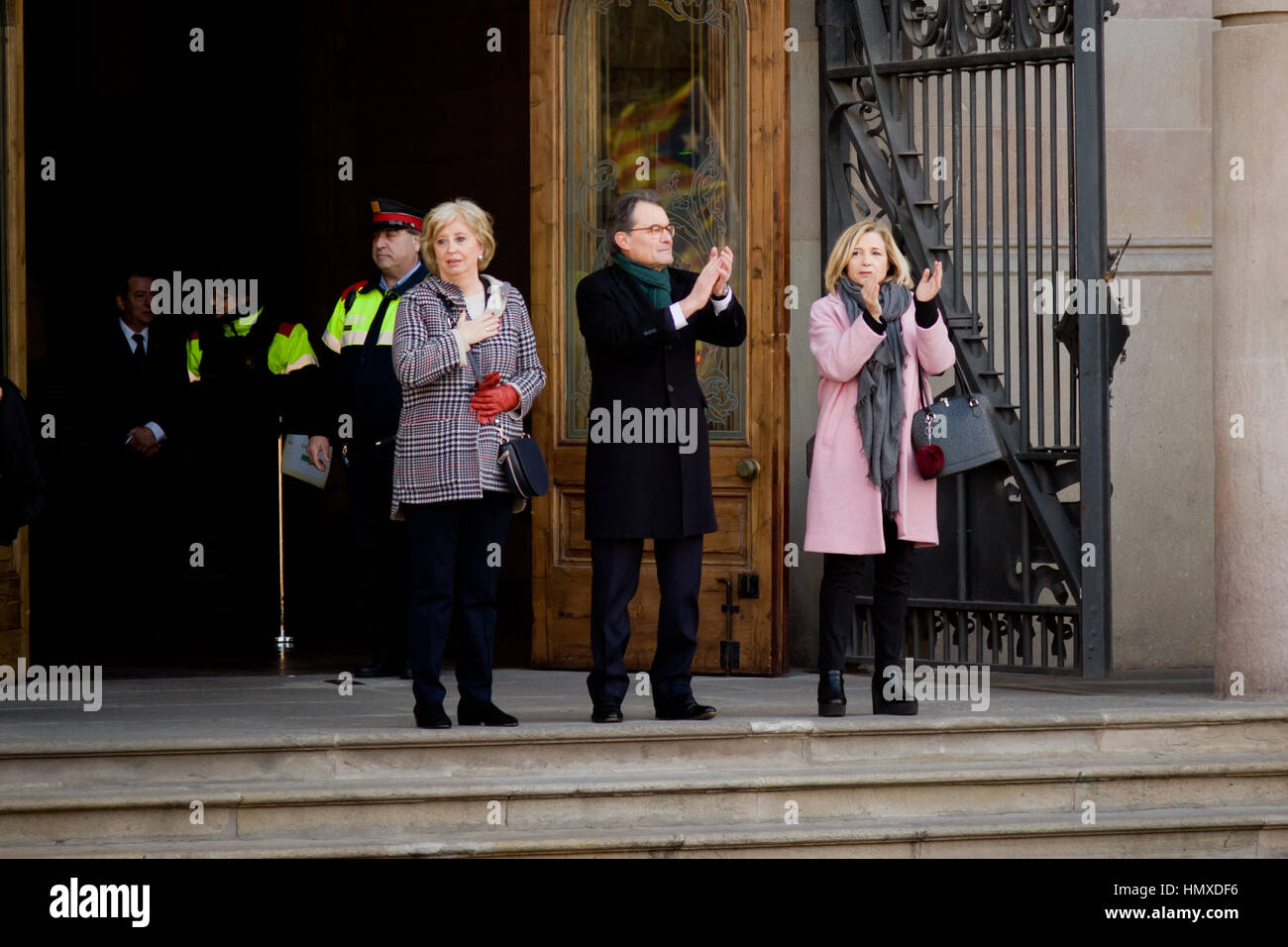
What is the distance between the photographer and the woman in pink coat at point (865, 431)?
20.3 ft

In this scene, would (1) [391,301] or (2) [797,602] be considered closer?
(1) [391,301]

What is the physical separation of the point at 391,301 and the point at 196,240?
7233 millimetres

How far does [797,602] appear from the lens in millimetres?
8039

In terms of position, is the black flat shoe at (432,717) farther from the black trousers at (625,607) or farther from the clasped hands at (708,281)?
the clasped hands at (708,281)

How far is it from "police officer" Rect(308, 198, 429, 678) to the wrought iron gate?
5.93ft

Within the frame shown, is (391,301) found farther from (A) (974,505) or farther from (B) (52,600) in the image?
(B) (52,600)

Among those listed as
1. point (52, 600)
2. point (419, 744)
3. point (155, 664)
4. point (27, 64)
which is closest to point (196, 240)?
point (27, 64)

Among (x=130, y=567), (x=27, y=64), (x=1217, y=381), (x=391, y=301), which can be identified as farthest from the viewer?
(x=27, y=64)

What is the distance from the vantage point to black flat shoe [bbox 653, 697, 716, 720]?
627cm

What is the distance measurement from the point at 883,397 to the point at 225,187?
9.05 meters

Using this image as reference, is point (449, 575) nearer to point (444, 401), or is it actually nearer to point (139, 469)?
point (444, 401)

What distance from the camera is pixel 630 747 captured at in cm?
603

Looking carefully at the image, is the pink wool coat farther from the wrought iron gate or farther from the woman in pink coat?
the wrought iron gate

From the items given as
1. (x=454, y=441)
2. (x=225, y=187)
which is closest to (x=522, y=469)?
(x=454, y=441)
